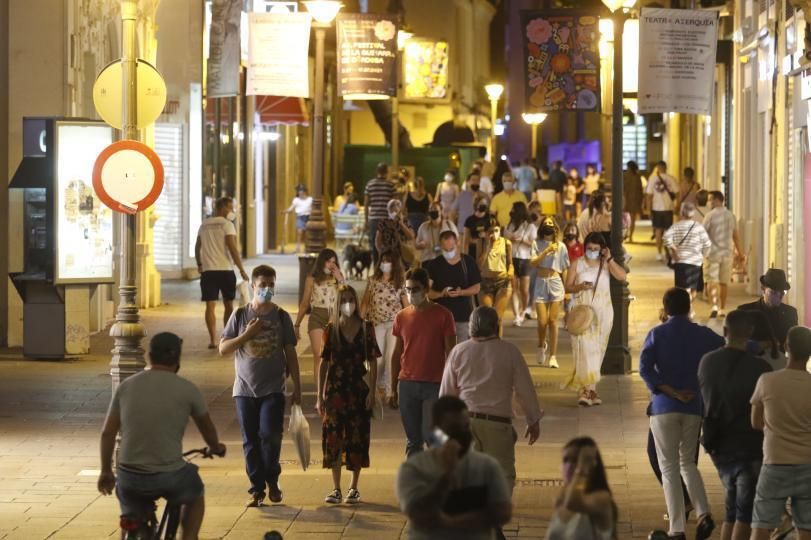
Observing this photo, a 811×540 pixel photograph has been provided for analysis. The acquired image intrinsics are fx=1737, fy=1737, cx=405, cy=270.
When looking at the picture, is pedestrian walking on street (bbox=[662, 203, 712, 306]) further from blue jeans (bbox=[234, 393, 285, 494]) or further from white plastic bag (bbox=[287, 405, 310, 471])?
blue jeans (bbox=[234, 393, 285, 494])

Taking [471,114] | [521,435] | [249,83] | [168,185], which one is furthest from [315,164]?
[471,114]

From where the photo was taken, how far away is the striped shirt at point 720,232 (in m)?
25.1

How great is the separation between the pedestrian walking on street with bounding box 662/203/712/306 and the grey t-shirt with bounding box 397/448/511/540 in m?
16.5

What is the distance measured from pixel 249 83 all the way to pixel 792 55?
8064 mm

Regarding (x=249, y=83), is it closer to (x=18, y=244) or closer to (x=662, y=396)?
(x=18, y=244)

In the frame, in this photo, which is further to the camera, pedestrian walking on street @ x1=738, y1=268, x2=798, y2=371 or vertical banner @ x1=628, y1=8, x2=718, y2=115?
vertical banner @ x1=628, y1=8, x2=718, y2=115

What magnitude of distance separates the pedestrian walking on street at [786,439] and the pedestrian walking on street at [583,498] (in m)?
2.94

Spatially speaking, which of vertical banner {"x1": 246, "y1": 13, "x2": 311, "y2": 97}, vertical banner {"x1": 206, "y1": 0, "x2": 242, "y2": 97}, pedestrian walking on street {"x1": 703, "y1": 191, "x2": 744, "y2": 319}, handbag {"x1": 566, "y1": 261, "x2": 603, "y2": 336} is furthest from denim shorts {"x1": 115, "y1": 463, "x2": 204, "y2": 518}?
vertical banner {"x1": 206, "y1": 0, "x2": 242, "y2": 97}

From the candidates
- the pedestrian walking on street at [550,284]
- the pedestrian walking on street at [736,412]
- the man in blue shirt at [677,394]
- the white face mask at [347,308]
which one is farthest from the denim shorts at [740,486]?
the pedestrian walking on street at [550,284]

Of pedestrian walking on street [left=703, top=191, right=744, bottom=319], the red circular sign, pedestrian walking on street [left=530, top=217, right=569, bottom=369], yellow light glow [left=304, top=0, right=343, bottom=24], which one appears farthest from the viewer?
yellow light glow [left=304, top=0, right=343, bottom=24]

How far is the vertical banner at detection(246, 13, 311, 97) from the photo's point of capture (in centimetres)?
2653

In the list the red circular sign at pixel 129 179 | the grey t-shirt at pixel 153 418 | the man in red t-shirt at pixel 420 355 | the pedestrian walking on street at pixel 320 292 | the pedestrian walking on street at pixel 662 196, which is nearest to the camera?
the grey t-shirt at pixel 153 418

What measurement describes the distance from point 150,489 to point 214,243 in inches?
495

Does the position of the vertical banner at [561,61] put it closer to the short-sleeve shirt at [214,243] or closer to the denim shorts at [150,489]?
the short-sleeve shirt at [214,243]
